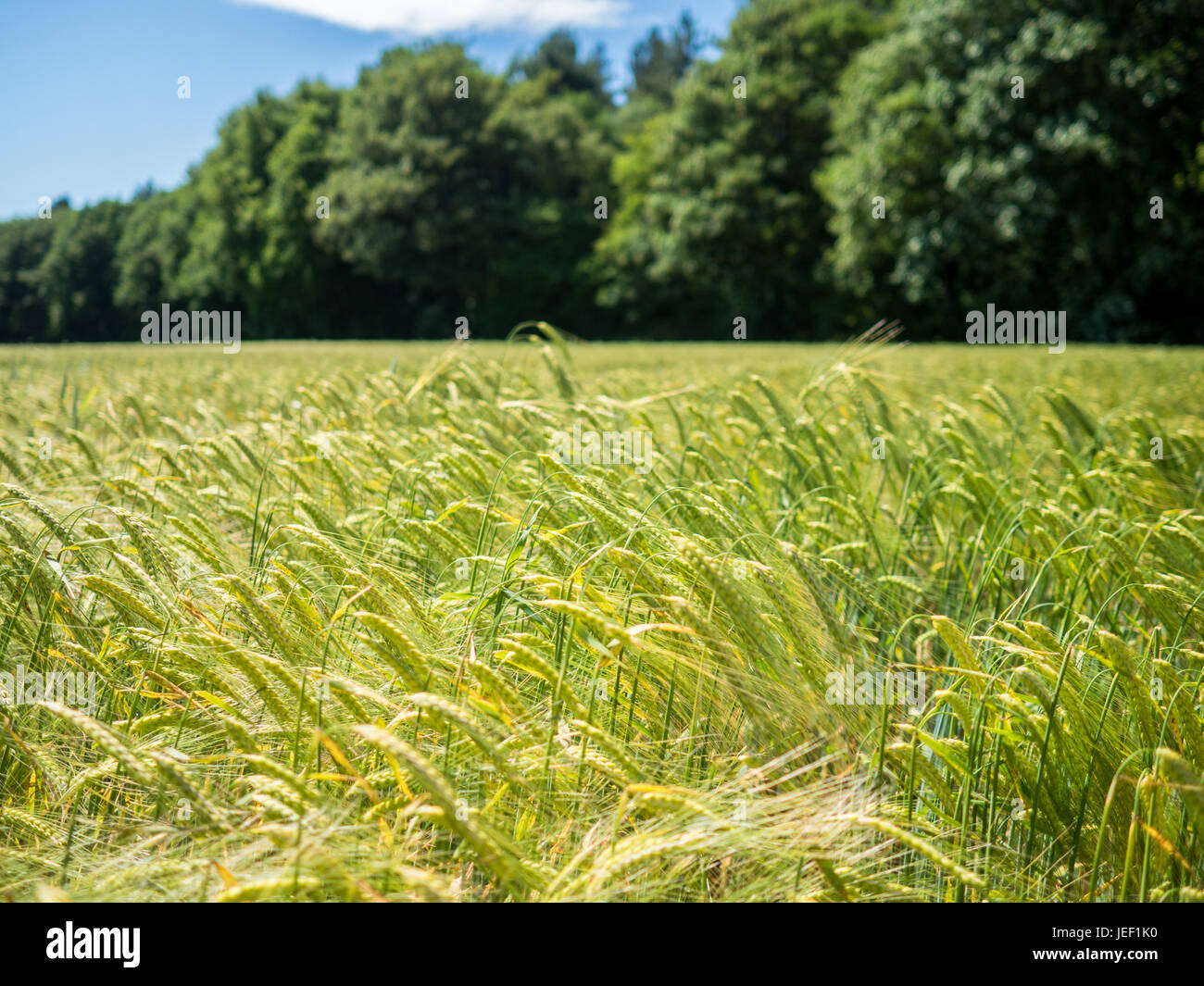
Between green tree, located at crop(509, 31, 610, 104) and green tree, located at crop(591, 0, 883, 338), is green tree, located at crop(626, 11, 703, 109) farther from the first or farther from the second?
green tree, located at crop(591, 0, 883, 338)

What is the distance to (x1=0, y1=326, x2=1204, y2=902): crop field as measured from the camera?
120cm

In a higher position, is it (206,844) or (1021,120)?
(1021,120)

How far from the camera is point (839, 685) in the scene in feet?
5.34

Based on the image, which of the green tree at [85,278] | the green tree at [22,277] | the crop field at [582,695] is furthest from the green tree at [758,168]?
the crop field at [582,695]

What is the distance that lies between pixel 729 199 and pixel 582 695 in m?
33.3

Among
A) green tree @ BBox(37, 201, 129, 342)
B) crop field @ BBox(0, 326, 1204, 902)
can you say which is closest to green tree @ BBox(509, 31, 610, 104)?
green tree @ BBox(37, 201, 129, 342)

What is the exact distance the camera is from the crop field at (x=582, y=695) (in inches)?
47.2

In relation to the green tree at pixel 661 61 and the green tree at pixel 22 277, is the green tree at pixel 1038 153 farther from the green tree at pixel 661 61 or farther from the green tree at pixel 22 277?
the green tree at pixel 661 61

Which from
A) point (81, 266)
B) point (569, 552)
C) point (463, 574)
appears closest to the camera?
point (569, 552)

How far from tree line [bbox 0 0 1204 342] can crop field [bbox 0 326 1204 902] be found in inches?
382

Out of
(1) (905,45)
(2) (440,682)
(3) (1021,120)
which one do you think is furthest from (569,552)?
(1) (905,45)

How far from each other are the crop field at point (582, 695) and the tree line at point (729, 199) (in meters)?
9.69
